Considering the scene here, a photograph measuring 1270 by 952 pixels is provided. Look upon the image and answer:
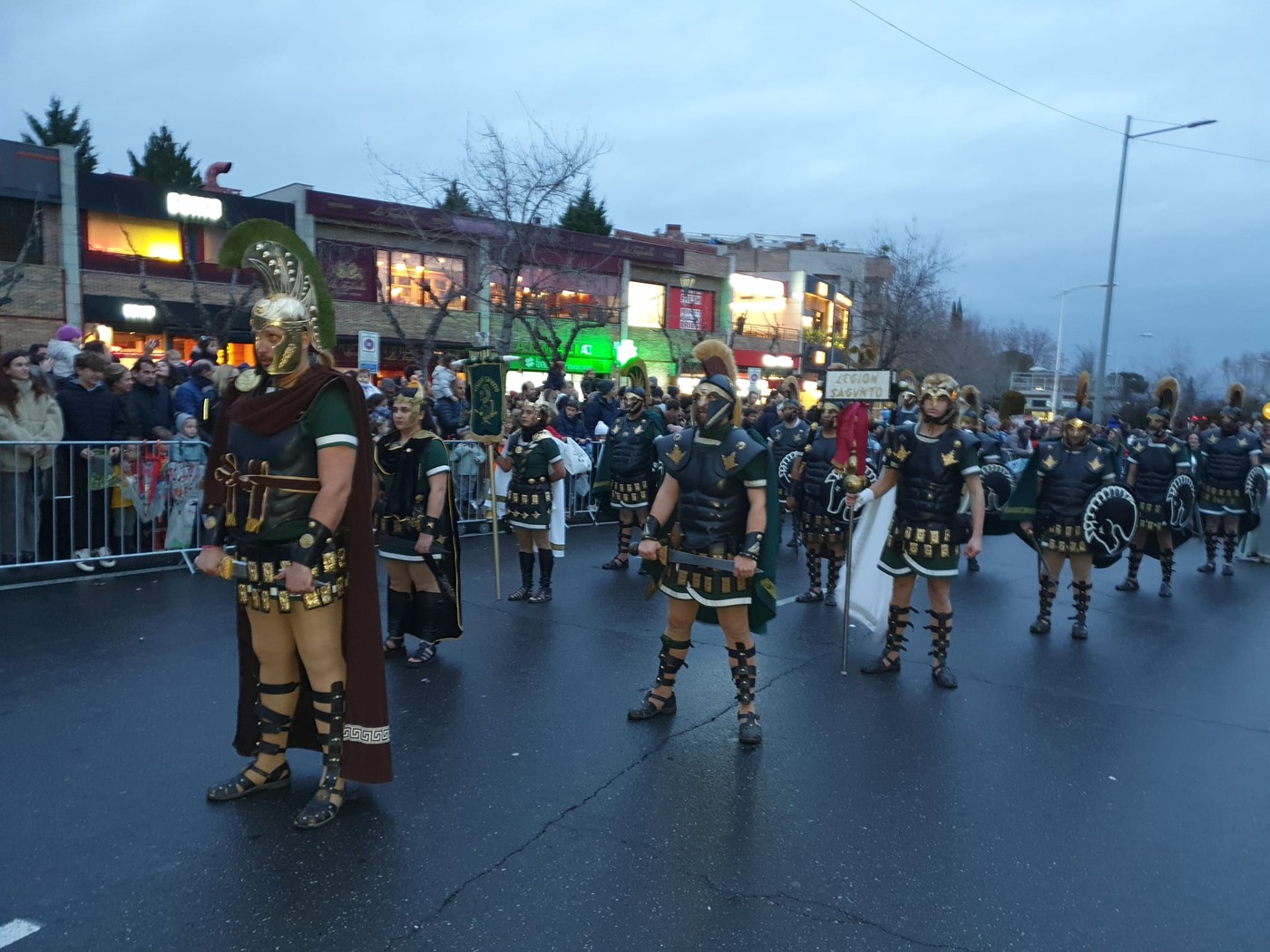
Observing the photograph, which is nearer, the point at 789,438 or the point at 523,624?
the point at 523,624

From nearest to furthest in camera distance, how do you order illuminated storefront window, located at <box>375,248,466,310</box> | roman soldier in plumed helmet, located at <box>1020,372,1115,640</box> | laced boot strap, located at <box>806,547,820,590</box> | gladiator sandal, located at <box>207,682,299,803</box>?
gladiator sandal, located at <box>207,682,299,803</box>
roman soldier in plumed helmet, located at <box>1020,372,1115,640</box>
laced boot strap, located at <box>806,547,820,590</box>
illuminated storefront window, located at <box>375,248,466,310</box>

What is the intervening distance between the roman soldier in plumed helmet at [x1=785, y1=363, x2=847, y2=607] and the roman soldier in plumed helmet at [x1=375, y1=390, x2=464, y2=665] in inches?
154

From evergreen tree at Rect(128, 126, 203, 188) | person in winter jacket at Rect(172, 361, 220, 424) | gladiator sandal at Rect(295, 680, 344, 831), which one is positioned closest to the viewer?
gladiator sandal at Rect(295, 680, 344, 831)

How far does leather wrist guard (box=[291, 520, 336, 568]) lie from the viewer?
3.65 m

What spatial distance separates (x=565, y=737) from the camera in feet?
16.7

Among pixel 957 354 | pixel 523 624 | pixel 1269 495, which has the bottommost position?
pixel 523 624

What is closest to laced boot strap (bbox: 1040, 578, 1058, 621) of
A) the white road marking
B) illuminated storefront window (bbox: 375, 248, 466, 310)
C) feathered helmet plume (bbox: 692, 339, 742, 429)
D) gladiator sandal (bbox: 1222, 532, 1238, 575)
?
feathered helmet plume (bbox: 692, 339, 742, 429)

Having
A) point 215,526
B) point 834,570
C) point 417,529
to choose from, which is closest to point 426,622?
point 417,529

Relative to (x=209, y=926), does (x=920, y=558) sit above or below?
above

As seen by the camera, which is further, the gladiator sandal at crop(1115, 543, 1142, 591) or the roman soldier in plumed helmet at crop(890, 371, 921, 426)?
the roman soldier in plumed helmet at crop(890, 371, 921, 426)

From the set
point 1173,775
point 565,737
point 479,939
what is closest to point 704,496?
point 565,737

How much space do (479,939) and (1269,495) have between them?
47.1 feet

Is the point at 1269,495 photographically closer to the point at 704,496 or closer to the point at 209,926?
the point at 704,496

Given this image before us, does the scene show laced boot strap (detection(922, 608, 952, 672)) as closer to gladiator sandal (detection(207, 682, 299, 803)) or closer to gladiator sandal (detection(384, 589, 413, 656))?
gladiator sandal (detection(384, 589, 413, 656))
